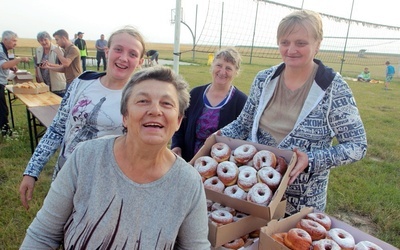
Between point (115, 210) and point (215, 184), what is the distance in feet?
2.07

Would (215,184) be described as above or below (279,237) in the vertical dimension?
above

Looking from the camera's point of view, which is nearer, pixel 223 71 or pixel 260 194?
pixel 260 194

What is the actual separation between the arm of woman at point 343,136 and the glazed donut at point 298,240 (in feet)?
1.44

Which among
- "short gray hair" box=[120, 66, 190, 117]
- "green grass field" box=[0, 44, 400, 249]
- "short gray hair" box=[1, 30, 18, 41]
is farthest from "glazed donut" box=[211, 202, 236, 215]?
"short gray hair" box=[1, 30, 18, 41]

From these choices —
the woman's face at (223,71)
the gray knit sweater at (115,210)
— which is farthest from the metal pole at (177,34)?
the gray knit sweater at (115,210)

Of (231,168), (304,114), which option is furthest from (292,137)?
(231,168)

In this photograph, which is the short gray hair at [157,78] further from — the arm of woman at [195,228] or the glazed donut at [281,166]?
the glazed donut at [281,166]

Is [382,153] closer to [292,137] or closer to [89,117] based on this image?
[292,137]

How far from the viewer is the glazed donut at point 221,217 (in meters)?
1.53

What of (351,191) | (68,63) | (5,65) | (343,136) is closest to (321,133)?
(343,136)

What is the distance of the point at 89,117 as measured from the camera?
1.96 meters

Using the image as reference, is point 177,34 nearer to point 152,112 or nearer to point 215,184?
point 215,184

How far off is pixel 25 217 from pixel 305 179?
10.4 ft

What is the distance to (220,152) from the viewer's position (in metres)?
1.92
